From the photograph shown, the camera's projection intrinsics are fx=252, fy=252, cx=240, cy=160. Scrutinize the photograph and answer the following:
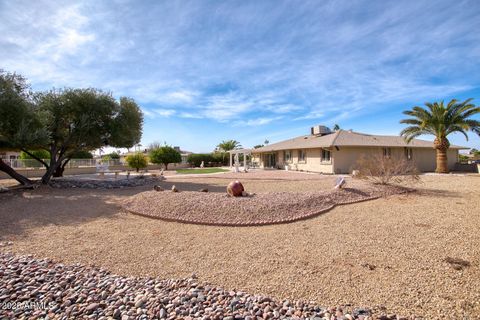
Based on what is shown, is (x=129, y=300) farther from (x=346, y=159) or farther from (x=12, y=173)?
(x=346, y=159)

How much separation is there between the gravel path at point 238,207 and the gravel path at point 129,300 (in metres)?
3.28

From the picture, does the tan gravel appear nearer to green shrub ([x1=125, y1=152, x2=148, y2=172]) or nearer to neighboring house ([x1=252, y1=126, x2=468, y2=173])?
neighboring house ([x1=252, y1=126, x2=468, y2=173])

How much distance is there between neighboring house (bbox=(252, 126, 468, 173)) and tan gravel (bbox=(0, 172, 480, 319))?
14.0m

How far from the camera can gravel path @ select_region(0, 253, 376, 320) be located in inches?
119

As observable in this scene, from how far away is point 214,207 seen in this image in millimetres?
7801

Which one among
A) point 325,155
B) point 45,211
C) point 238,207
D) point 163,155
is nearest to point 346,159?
point 325,155

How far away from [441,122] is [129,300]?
2617 centimetres

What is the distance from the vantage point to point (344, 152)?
2236 cm

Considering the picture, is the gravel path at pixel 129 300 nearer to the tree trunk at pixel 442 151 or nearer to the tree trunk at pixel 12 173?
the tree trunk at pixel 12 173

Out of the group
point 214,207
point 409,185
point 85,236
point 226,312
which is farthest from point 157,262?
point 409,185

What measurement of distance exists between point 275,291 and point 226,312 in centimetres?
80

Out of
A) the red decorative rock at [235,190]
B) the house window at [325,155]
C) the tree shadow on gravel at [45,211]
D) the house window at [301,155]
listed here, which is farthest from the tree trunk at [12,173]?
the house window at [301,155]

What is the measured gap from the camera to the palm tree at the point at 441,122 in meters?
20.4

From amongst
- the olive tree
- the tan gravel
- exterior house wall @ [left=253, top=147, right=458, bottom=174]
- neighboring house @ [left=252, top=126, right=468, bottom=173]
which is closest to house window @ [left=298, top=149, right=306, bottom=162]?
neighboring house @ [left=252, top=126, right=468, bottom=173]
